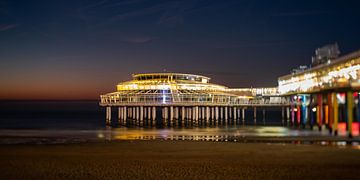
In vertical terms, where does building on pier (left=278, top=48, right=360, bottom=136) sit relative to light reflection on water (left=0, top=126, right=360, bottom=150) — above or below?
above

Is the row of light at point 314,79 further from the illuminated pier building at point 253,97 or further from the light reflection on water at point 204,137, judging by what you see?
the light reflection on water at point 204,137

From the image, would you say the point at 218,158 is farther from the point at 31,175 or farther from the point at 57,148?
the point at 57,148

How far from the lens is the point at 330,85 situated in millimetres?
36125

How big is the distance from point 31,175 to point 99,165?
3593mm

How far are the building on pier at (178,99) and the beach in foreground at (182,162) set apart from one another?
1474 inches

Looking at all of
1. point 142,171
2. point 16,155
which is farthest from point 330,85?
point 16,155

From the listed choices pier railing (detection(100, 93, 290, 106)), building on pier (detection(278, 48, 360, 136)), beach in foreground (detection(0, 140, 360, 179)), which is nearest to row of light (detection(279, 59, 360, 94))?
building on pier (detection(278, 48, 360, 136))

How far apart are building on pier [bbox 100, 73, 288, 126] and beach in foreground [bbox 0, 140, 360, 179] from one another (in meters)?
37.4

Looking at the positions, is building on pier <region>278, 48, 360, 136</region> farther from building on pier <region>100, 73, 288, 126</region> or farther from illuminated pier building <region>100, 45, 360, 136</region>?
building on pier <region>100, 73, 288, 126</region>

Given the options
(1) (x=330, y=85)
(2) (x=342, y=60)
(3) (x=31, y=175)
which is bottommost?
(3) (x=31, y=175)

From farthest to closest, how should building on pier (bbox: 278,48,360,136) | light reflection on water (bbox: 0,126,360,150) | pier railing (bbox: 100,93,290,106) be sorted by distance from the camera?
pier railing (bbox: 100,93,290,106) → light reflection on water (bbox: 0,126,360,150) → building on pier (bbox: 278,48,360,136)

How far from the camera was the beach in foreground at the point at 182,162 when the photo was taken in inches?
742

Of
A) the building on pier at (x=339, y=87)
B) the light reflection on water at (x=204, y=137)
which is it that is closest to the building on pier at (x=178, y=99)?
the light reflection on water at (x=204, y=137)

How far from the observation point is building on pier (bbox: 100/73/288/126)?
71.2 meters
